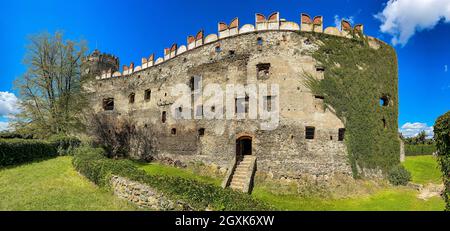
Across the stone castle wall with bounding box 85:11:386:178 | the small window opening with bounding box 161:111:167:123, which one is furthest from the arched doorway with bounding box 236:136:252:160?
the small window opening with bounding box 161:111:167:123

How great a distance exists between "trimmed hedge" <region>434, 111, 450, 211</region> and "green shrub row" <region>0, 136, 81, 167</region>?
2429 centimetres

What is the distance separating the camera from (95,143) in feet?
112

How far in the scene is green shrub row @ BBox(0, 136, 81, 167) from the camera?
1808 centimetres

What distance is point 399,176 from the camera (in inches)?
853

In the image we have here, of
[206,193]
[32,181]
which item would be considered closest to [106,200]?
[206,193]

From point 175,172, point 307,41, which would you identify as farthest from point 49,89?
point 307,41

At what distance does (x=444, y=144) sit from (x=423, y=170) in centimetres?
1657

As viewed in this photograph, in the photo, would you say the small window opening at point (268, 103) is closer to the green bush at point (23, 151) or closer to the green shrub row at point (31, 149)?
the green shrub row at point (31, 149)

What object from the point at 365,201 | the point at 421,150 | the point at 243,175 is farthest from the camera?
the point at 421,150

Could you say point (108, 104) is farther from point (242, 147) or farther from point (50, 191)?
point (50, 191)

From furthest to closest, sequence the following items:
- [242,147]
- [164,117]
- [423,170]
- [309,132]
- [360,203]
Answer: [164,117]
[423,170]
[242,147]
[309,132]
[360,203]

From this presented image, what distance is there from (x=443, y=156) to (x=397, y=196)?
10.4 metres

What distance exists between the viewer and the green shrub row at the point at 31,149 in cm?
1808

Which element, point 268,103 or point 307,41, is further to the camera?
point 307,41
